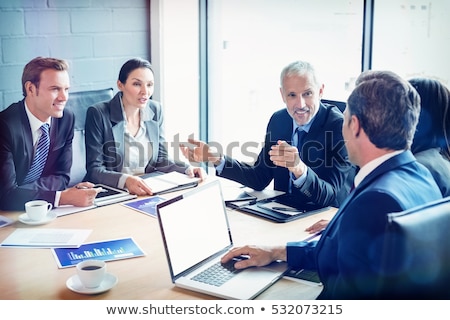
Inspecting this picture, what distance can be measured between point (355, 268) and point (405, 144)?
0.36m

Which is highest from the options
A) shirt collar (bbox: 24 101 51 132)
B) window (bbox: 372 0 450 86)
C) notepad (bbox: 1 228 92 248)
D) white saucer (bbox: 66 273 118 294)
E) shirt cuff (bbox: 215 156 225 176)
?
window (bbox: 372 0 450 86)

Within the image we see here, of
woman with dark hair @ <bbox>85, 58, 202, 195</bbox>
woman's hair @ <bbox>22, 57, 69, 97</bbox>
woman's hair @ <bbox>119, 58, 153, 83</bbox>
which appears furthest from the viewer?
woman's hair @ <bbox>119, 58, 153, 83</bbox>

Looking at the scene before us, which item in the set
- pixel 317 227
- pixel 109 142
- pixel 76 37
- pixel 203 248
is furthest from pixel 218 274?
pixel 76 37

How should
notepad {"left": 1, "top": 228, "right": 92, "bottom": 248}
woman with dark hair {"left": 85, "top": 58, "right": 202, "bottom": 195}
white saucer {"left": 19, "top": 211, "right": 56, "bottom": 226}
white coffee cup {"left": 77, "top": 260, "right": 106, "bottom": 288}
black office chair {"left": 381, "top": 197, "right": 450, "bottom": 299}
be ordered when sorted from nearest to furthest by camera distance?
black office chair {"left": 381, "top": 197, "right": 450, "bottom": 299}
white coffee cup {"left": 77, "top": 260, "right": 106, "bottom": 288}
notepad {"left": 1, "top": 228, "right": 92, "bottom": 248}
white saucer {"left": 19, "top": 211, "right": 56, "bottom": 226}
woman with dark hair {"left": 85, "top": 58, "right": 202, "bottom": 195}

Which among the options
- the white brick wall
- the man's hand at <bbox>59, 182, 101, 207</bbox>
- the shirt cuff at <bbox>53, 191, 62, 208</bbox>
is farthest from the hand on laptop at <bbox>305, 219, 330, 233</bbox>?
the white brick wall

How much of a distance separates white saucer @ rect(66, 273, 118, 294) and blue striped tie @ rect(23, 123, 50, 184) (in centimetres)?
103

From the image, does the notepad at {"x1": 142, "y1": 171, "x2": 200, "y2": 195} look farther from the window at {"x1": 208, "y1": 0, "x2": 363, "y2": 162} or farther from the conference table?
the window at {"x1": 208, "y1": 0, "x2": 363, "y2": 162}

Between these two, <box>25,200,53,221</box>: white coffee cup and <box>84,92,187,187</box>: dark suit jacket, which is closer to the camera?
<box>25,200,53,221</box>: white coffee cup

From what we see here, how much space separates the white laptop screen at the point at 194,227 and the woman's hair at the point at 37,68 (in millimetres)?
1230

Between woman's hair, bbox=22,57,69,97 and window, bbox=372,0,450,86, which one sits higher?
window, bbox=372,0,450,86

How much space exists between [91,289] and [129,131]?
1.41m

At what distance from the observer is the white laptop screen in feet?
5.07

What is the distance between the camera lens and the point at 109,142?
2756 millimetres

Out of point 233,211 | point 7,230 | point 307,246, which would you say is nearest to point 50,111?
point 7,230
